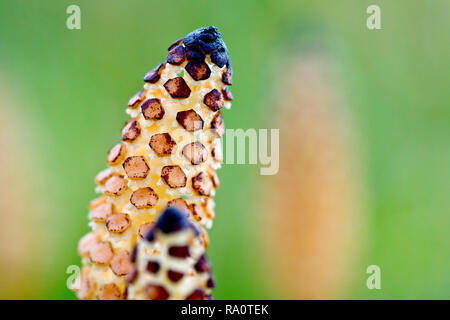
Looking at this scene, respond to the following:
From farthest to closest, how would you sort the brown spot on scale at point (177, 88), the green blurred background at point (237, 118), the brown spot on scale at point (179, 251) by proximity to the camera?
1. the green blurred background at point (237, 118)
2. the brown spot on scale at point (177, 88)
3. the brown spot on scale at point (179, 251)

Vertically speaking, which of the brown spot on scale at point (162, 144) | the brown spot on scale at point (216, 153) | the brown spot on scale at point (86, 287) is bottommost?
the brown spot on scale at point (86, 287)

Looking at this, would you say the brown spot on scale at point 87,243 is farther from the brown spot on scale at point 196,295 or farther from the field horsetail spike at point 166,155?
the brown spot on scale at point 196,295

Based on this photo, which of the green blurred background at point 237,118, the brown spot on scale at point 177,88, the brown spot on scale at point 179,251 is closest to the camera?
the brown spot on scale at point 179,251

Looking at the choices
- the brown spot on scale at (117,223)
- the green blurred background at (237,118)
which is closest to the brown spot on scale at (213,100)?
the brown spot on scale at (117,223)

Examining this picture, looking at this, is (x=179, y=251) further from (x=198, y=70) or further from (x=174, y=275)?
(x=198, y=70)

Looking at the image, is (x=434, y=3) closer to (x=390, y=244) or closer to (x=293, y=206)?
(x=390, y=244)

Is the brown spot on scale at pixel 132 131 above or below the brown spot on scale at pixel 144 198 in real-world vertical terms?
above
